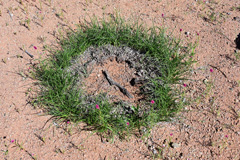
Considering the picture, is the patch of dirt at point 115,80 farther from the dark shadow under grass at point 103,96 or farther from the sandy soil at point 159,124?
the sandy soil at point 159,124

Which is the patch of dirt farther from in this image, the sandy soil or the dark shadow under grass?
the sandy soil

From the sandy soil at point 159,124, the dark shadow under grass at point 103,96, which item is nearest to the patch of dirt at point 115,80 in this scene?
the dark shadow under grass at point 103,96

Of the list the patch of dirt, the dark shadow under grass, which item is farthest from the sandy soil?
the patch of dirt

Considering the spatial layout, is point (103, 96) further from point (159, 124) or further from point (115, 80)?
point (159, 124)

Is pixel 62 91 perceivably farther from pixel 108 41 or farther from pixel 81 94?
pixel 108 41

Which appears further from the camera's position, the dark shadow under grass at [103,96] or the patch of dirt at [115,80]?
the patch of dirt at [115,80]

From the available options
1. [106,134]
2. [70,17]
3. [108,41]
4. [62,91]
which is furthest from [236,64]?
[70,17]
